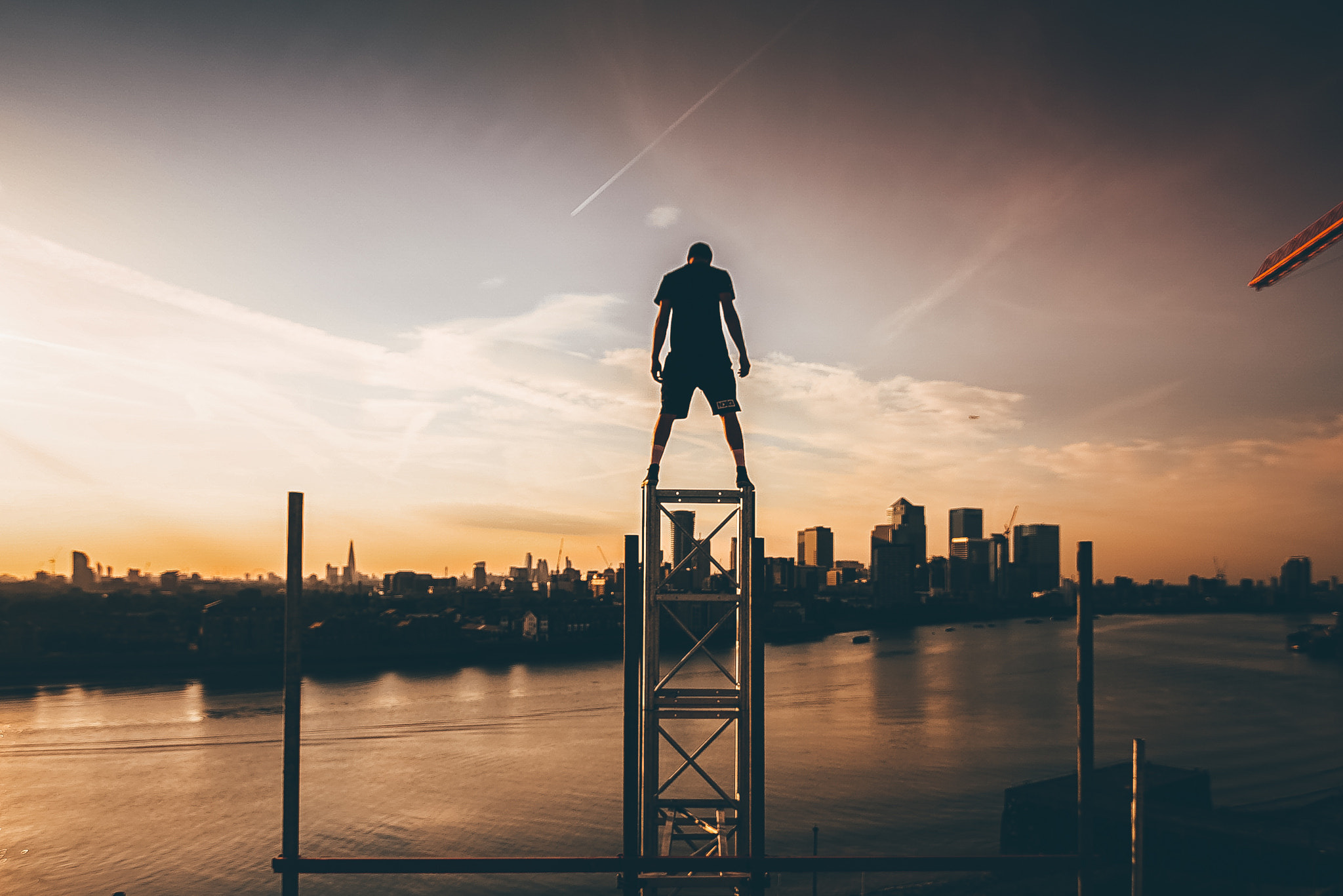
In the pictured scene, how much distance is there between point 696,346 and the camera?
6.92 meters

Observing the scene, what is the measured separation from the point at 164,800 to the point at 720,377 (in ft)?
159

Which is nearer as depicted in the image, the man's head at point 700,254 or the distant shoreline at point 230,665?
the man's head at point 700,254

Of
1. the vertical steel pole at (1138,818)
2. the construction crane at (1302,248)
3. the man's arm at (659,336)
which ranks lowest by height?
the vertical steel pole at (1138,818)

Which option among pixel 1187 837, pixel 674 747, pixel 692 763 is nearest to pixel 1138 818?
pixel 692 763

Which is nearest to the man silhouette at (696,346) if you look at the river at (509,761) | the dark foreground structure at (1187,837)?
the dark foreground structure at (1187,837)

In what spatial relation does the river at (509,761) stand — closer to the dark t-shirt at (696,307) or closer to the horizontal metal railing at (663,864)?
the horizontal metal railing at (663,864)

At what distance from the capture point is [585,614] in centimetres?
13788

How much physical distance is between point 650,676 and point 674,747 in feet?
2.03

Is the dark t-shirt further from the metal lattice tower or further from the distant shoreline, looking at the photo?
the distant shoreline

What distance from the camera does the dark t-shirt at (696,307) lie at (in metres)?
6.93

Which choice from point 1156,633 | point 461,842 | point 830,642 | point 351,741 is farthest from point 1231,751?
point 1156,633

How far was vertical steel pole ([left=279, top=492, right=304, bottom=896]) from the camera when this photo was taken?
5902mm

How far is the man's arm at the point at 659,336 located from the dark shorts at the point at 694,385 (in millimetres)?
78

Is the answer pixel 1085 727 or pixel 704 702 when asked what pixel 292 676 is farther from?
pixel 1085 727
